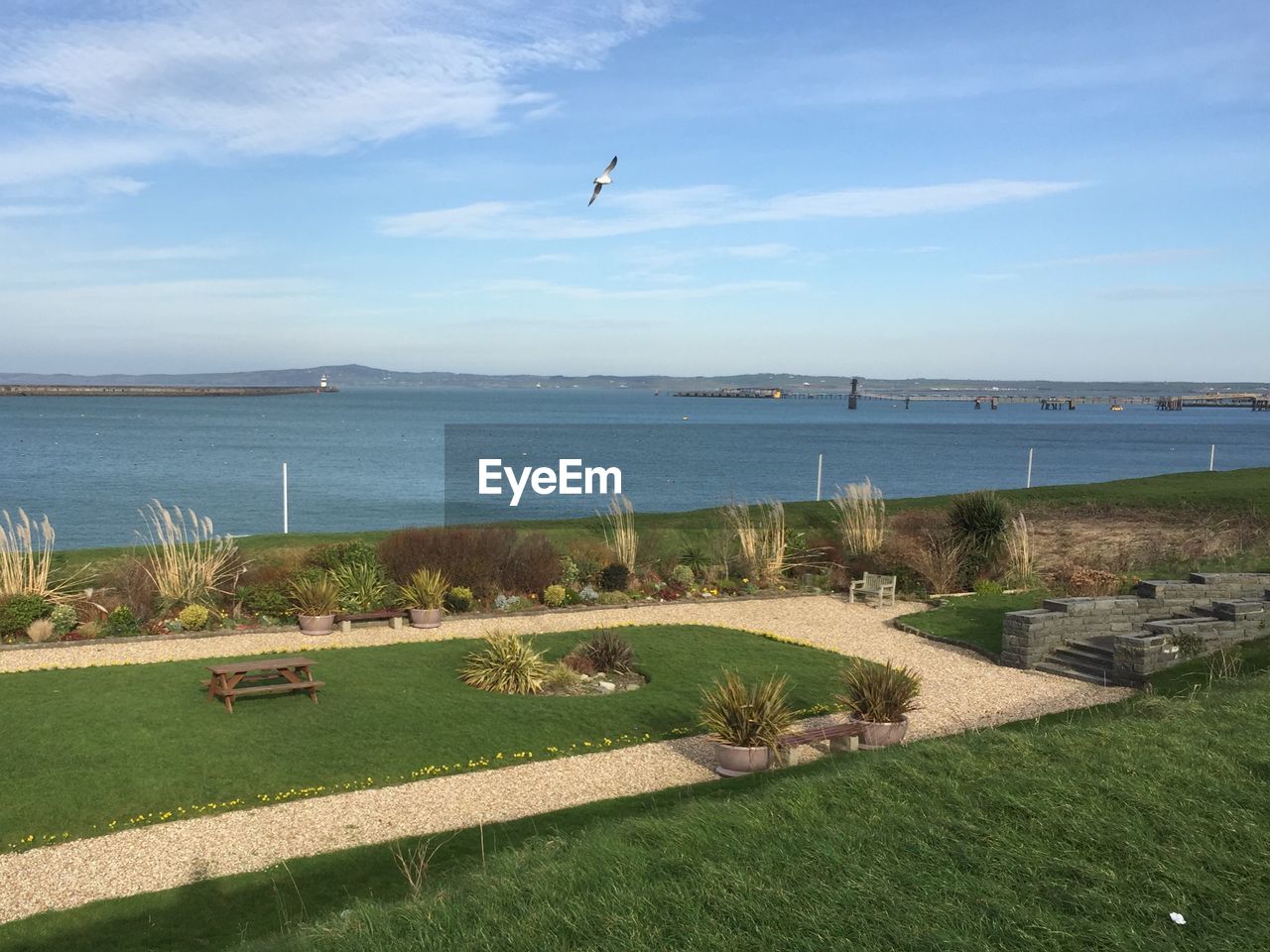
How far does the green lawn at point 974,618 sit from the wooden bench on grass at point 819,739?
195 inches

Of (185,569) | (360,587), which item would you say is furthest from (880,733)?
(185,569)

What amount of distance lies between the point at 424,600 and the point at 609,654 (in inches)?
147

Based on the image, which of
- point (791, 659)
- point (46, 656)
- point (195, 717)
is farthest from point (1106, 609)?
point (46, 656)

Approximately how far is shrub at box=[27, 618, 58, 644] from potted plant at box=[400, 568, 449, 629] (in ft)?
15.0

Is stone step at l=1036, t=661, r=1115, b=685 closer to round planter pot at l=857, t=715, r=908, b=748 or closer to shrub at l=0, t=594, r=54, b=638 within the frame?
round planter pot at l=857, t=715, r=908, b=748

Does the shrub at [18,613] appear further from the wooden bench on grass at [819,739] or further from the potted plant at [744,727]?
the wooden bench on grass at [819,739]

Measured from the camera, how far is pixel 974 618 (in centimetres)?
1557

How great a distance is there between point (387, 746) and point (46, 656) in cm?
575

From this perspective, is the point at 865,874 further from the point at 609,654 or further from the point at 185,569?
the point at 185,569

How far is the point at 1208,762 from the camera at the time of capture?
6410mm

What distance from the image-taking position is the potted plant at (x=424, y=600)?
14719 millimetres

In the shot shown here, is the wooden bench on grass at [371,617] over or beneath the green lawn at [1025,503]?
beneath

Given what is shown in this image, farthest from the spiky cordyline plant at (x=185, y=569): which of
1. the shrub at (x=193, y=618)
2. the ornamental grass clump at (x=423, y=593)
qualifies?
the ornamental grass clump at (x=423, y=593)

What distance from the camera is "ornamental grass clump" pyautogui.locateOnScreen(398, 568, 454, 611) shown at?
14945 mm
